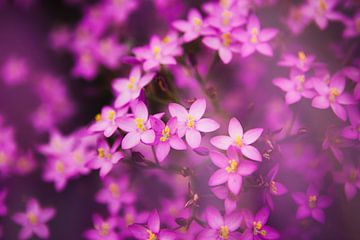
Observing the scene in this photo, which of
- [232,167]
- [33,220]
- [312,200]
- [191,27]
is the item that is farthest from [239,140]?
[33,220]

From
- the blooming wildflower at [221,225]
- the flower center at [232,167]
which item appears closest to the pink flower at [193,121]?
the flower center at [232,167]

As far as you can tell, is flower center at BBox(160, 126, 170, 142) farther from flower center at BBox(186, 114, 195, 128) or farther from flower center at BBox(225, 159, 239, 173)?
flower center at BBox(225, 159, 239, 173)

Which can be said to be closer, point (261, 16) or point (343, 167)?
point (343, 167)

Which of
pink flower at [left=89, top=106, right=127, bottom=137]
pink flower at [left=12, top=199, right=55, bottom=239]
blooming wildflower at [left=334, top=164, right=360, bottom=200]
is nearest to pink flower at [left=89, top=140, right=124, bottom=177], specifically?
pink flower at [left=89, top=106, right=127, bottom=137]

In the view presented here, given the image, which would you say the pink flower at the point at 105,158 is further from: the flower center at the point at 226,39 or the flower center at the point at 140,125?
the flower center at the point at 226,39

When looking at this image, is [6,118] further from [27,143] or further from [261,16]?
[261,16]

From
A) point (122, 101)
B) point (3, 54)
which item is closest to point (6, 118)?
point (3, 54)
